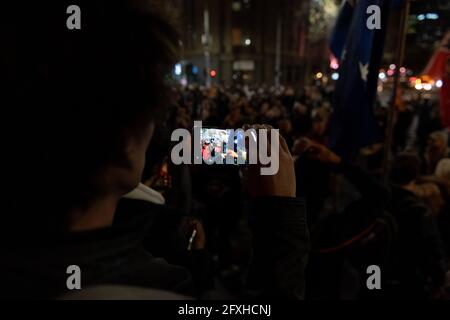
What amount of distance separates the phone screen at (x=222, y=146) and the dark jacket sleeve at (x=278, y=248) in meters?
0.34

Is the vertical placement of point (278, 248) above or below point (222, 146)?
below

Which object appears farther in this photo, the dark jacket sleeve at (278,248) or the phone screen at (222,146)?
the phone screen at (222,146)

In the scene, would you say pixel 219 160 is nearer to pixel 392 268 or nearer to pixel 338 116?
pixel 392 268

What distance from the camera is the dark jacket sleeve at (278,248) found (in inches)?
39.0

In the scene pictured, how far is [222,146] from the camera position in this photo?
1.44 meters

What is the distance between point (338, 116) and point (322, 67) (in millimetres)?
61271

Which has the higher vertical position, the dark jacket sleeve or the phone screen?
the phone screen

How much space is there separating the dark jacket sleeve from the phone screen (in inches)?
13.5

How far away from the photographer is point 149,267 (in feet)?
2.82

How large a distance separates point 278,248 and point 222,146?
0.53 meters

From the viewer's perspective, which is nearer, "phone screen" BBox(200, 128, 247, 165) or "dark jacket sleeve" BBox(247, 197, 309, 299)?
"dark jacket sleeve" BBox(247, 197, 309, 299)

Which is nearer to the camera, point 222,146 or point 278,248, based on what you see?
point 278,248

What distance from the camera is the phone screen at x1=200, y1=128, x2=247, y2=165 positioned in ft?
4.45

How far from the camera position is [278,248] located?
3.28ft
